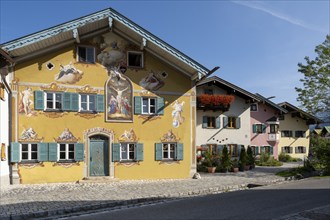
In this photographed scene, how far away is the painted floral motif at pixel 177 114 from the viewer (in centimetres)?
2116

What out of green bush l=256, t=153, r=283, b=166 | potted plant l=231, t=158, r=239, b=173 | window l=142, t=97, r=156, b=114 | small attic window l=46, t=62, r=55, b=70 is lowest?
green bush l=256, t=153, r=283, b=166

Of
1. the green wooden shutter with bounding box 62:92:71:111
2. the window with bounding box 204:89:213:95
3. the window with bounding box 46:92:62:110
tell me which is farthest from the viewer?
the window with bounding box 204:89:213:95

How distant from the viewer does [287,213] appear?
9906 mm

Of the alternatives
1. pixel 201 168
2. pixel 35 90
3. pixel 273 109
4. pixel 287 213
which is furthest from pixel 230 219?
pixel 273 109

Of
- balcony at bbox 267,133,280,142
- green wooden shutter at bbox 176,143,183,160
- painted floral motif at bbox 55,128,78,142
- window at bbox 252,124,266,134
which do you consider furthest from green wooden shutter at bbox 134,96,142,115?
balcony at bbox 267,133,280,142

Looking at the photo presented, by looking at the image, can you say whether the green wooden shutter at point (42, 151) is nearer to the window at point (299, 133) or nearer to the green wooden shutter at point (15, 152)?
the green wooden shutter at point (15, 152)

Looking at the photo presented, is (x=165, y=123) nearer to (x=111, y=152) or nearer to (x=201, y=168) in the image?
(x=111, y=152)

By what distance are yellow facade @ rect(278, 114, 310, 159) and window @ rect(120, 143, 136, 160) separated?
26474 mm

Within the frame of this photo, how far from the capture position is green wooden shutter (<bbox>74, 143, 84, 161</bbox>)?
18984 mm

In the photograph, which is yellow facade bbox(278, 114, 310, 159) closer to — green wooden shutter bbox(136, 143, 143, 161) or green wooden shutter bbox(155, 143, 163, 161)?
green wooden shutter bbox(155, 143, 163, 161)

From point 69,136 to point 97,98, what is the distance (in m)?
2.49

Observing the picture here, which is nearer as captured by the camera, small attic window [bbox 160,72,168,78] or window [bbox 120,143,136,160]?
window [bbox 120,143,136,160]

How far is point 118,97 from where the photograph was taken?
20125mm

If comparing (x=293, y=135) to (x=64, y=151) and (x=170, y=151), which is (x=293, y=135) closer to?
(x=170, y=151)
